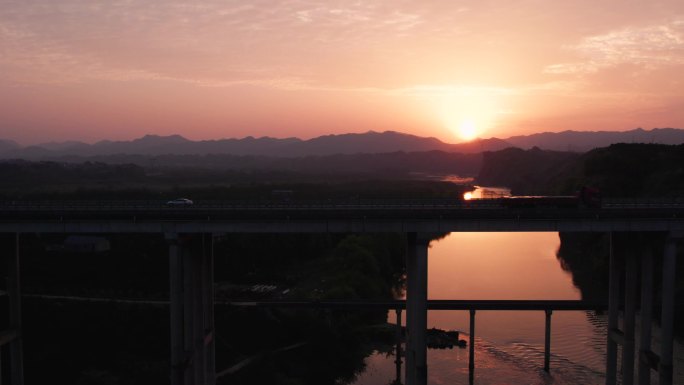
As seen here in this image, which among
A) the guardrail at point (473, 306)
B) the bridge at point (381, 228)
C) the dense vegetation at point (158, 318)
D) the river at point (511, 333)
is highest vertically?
the bridge at point (381, 228)

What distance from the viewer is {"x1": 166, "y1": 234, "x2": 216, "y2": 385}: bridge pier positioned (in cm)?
3547

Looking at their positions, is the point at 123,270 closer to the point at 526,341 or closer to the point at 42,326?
the point at 42,326

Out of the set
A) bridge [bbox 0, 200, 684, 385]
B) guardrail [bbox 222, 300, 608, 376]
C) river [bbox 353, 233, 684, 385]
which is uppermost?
bridge [bbox 0, 200, 684, 385]

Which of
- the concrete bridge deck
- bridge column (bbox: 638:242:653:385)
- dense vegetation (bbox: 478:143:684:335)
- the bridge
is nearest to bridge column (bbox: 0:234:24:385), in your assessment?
the bridge

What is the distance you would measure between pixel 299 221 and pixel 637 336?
114ft

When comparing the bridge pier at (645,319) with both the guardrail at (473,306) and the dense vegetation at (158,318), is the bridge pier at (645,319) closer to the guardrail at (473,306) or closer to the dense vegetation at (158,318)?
the guardrail at (473,306)

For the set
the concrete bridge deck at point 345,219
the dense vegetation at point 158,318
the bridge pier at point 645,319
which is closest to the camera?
the bridge pier at point 645,319

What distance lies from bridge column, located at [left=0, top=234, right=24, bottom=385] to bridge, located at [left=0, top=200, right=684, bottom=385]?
0.77 m

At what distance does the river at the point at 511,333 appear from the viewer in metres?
45.6

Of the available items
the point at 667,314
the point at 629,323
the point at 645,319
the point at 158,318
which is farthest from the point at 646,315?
the point at 158,318

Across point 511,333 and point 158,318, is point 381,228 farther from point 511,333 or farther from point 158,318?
point 158,318

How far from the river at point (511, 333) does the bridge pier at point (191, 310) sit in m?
13.2

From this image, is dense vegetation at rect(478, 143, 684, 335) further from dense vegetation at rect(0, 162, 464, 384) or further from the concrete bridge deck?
the concrete bridge deck

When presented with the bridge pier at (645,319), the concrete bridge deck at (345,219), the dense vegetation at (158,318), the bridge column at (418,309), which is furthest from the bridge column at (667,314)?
the dense vegetation at (158,318)
